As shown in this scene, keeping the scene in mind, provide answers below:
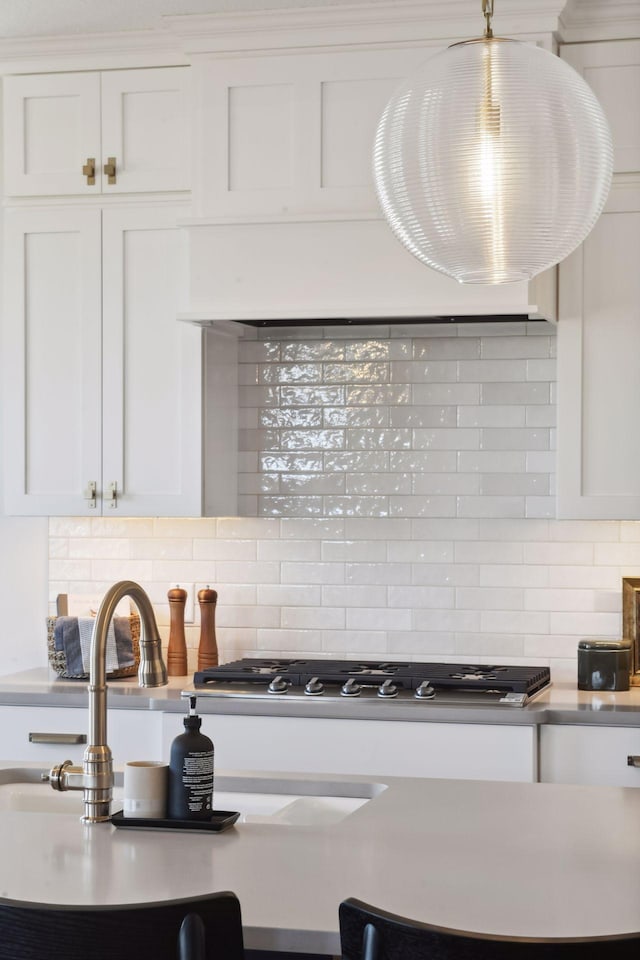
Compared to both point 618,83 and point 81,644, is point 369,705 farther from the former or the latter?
point 618,83

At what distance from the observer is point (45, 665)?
4.51 metres

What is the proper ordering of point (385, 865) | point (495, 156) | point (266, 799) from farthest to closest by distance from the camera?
point (266, 799)
point (495, 156)
point (385, 865)

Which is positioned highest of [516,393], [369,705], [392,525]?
[516,393]

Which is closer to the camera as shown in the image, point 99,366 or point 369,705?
point 369,705

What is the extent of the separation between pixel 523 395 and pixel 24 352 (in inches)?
66.7

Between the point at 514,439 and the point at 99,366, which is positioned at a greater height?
the point at 99,366

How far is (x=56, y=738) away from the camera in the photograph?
3789 millimetres

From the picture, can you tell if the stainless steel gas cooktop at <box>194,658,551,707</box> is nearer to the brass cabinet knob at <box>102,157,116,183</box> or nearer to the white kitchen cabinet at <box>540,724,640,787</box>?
the white kitchen cabinet at <box>540,724,640,787</box>

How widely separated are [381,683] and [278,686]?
1.03 feet

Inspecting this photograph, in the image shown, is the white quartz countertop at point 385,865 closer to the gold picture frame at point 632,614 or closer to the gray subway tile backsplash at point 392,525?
the gold picture frame at point 632,614

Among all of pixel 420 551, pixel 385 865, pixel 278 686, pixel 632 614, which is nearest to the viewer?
pixel 385 865

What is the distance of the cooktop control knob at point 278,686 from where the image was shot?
371cm

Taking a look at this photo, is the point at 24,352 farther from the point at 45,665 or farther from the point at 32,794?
the point at 32,794

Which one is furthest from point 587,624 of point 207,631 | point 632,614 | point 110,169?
point 110,169
